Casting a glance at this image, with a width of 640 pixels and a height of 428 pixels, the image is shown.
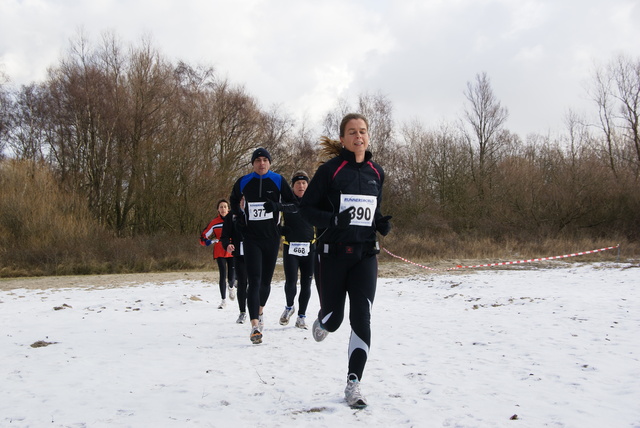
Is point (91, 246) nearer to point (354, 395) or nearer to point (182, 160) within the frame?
point (182, 160)

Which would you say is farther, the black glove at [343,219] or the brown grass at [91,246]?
the brown grass at [91,246]

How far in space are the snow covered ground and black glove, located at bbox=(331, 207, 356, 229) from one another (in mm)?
1230

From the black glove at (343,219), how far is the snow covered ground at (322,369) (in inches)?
48.4

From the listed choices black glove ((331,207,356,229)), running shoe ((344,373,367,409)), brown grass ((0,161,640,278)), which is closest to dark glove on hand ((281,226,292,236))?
black glove ((331,207,356,229))

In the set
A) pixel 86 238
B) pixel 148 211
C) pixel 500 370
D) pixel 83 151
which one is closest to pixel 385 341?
pixel 500 370

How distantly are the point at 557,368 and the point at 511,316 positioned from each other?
2.70 metres

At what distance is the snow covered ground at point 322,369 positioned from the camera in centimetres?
302

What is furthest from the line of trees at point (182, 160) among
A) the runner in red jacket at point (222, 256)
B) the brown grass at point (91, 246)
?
the runner in red jacket at point (222, 256)

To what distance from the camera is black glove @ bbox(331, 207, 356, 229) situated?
135 inches

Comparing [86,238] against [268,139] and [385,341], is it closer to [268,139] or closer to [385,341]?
[268,139]

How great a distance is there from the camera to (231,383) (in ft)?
12.4

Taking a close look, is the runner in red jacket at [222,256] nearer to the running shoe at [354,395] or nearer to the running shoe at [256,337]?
the running shoe at [256,337]

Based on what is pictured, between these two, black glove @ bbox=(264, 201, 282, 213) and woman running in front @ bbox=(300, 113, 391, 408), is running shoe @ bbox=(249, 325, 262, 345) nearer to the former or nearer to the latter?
black glove @ bbox=(264, 201, 282, 213)

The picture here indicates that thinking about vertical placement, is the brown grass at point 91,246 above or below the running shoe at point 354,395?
above
